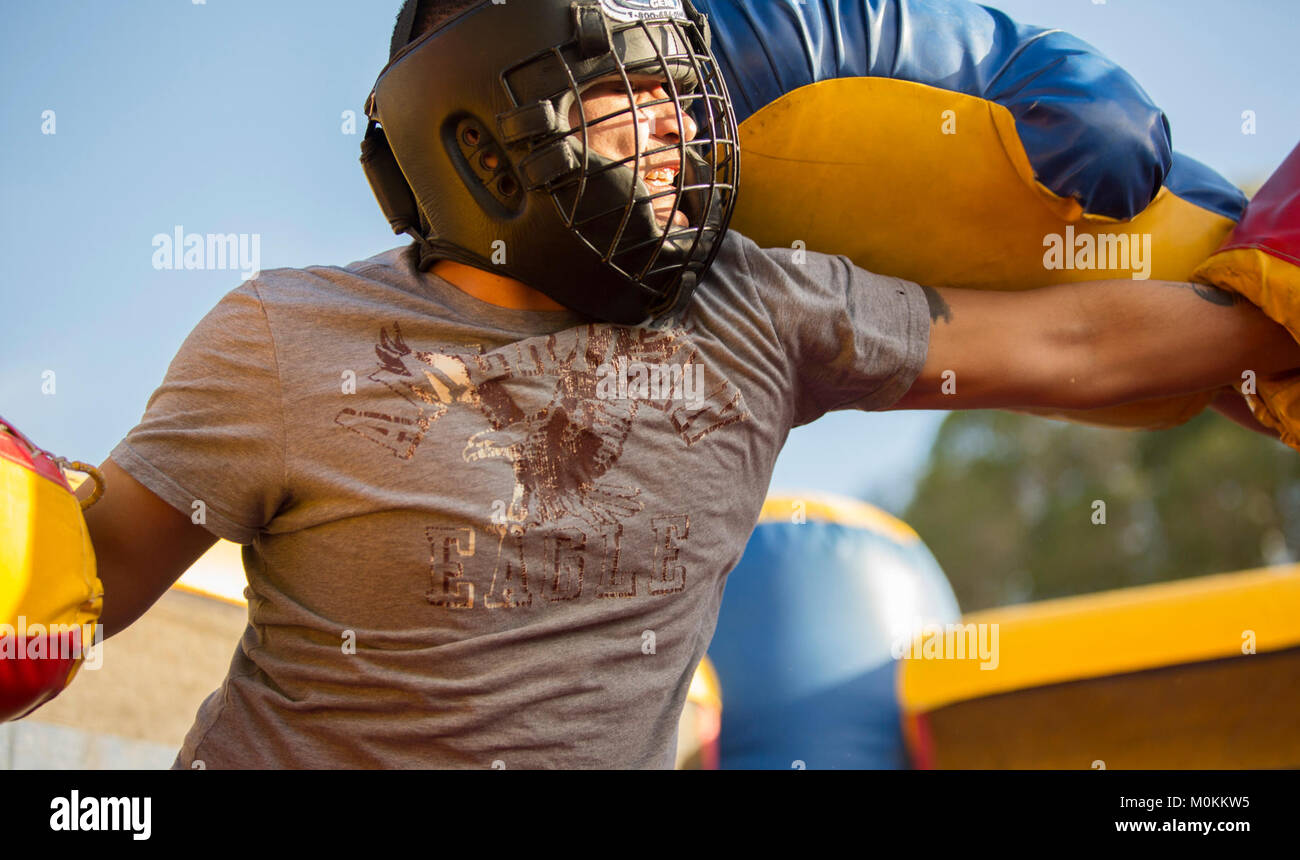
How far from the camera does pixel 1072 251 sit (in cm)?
183

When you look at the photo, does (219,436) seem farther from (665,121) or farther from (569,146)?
(665,121)

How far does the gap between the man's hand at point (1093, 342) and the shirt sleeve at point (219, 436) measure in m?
0.92

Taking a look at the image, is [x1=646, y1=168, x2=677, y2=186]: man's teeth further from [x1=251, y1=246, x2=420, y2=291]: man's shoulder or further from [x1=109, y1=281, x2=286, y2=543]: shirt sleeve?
[x1=109, y1=281, x2=286, y2=543]: shirt sleeve

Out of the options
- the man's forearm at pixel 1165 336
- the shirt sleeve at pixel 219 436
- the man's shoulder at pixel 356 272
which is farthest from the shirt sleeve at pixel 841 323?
the shirt sleeve at pixel 219 436

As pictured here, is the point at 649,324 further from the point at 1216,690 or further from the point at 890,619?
the point at 890,619

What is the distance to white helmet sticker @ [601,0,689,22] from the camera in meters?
1.58

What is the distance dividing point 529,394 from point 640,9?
0.55m

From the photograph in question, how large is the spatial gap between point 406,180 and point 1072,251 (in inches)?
41.1

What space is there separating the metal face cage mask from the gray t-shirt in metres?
0.09

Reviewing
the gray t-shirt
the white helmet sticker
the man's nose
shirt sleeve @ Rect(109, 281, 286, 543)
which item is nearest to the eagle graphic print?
the gray t-shirt

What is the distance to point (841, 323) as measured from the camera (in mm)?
1656

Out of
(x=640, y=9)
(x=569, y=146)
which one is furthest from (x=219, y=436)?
(x=640, y=9)

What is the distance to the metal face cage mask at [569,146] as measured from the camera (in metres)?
1.56
